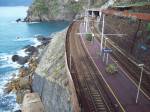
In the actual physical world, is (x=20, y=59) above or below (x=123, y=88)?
below

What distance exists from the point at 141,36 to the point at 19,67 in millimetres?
39755

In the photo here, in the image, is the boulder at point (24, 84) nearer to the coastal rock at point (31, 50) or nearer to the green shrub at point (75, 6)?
the coastal rock at point (31, 50)

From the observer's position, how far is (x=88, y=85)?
36125 millimetres

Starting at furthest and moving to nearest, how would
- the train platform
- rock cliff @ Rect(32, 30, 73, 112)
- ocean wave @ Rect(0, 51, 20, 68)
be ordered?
ocean wave @ Rect(0, 51, 20, 68) → rock cliff @ Rect(32, 30, 73, 112) → the train platform

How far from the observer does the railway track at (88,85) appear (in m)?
30.2

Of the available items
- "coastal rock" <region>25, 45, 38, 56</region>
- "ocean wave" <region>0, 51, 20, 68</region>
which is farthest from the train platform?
"coastal rock" <region>25, 45, 38, 56</region>

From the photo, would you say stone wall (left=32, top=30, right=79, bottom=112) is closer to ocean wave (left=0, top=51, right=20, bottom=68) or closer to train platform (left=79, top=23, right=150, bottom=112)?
train platform (left=79, top=23, right=150, bottom=112)

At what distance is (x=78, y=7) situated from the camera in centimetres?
17375

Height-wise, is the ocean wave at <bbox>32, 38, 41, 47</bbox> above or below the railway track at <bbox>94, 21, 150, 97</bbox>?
below

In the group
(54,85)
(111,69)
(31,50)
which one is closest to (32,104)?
(54,85)

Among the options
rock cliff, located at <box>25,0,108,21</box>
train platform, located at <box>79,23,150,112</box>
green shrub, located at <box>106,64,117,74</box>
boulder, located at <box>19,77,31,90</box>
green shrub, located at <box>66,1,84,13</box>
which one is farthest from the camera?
rock cliff, located at <box>25,0,108,21</box>

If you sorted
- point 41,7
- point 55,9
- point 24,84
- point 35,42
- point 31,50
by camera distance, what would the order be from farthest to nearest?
1. point 55,9
2. point 41,7
3. point 35,42
4. point 31,50
5. point 24,84

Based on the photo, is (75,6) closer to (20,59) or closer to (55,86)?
(20,59)

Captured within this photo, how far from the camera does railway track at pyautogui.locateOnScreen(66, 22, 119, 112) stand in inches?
1190
